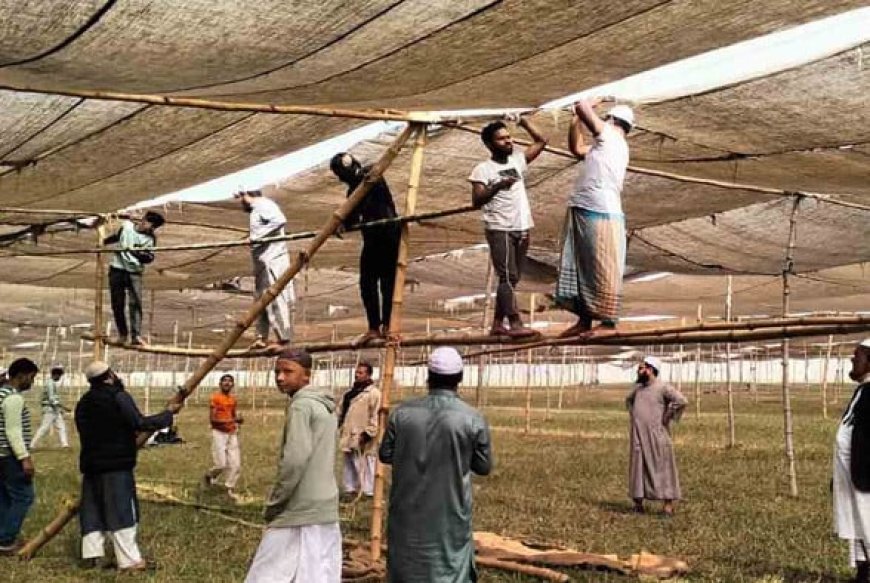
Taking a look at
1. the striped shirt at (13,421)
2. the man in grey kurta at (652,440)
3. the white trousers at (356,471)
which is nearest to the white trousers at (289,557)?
the striped shirt at (13,421)

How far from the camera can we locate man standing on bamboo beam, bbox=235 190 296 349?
7.62 meters

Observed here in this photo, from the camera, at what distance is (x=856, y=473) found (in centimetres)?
629

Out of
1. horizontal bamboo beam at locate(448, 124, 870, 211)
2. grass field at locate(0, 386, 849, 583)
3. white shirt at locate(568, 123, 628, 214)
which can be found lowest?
grass field at locate(0, 386, 849, 583)

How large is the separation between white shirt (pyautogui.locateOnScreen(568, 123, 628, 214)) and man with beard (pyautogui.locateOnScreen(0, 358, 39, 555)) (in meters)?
4.85

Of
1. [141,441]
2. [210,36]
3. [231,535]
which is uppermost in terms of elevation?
[210,36]

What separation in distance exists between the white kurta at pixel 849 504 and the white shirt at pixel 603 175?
256cm

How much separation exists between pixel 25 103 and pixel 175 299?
16526 millimetres

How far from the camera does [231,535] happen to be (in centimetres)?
883

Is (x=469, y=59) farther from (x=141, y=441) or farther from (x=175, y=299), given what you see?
(x=175, y=299)

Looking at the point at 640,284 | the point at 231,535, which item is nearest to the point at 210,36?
the point at 231,535

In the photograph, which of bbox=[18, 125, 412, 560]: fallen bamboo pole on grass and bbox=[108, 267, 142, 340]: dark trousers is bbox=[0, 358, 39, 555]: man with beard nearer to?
bbox=[18, 125, 412, 560]: fallen bamboo pole on grass

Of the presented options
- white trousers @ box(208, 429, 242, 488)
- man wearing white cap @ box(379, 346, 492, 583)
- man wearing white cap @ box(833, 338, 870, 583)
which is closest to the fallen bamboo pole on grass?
man wearing white cap @ box(379, 346, 492, 583)

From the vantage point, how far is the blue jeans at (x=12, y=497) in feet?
26.2

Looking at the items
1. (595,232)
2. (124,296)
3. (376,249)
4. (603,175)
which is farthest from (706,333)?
(124,296)
